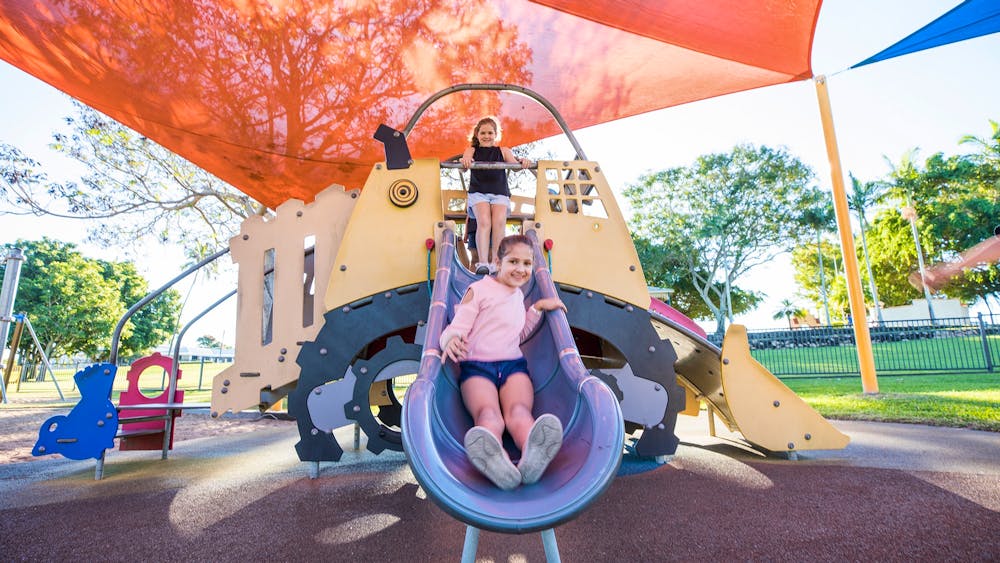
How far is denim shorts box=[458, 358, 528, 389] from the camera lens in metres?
2.32

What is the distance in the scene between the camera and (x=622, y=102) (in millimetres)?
6688

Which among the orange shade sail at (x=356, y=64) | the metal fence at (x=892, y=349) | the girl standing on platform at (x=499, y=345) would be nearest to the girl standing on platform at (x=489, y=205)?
the girl standing on platform at (x=499, y=345)

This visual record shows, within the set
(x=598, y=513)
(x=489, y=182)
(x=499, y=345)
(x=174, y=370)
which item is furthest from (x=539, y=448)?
(x=174, y=370)

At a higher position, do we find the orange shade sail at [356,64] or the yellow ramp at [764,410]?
the orange shade sail at [356,64]

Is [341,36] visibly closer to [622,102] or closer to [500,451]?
[622,102]

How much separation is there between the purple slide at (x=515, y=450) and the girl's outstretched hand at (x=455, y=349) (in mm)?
61

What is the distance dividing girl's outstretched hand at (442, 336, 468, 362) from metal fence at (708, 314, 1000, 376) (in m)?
11.3

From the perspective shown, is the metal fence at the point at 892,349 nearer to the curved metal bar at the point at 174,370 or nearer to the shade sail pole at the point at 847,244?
the shade sail pole at the point at 847,244

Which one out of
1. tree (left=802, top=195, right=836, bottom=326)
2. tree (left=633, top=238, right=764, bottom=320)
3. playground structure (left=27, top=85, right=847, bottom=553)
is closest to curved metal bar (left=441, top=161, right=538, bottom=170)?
playground structure (left=27, top=85, right=847, bottom=553)

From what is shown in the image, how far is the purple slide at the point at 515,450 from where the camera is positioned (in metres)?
Result: 1.36

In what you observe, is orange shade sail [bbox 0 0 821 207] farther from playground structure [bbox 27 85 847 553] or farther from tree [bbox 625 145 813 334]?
tree [bbox 625 145 813 334]

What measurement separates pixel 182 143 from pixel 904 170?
117ft

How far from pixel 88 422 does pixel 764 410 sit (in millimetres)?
4917

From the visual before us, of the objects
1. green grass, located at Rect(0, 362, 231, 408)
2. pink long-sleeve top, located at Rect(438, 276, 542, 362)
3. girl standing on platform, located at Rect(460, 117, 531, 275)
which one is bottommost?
green grass, located at Rect(0, 362, 231, 408)
